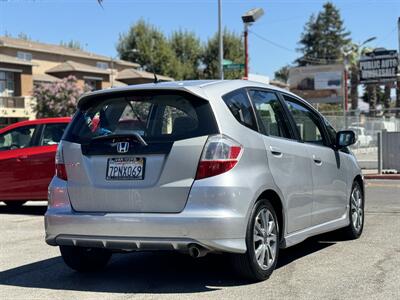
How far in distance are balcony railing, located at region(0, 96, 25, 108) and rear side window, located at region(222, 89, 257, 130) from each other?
40.9m

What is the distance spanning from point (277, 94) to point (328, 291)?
2.14m

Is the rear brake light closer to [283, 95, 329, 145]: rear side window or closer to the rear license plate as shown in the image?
the rear license plate

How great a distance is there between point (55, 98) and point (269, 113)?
1595 inches

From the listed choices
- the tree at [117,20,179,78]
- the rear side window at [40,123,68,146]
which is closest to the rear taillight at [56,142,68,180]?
the rear side window at [40,123,68,146]

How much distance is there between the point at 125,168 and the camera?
5.17 m

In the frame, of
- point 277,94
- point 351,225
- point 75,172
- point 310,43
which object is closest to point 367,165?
point 351,225

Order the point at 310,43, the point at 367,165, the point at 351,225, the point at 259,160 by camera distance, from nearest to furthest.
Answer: the point at 259,160 < the point at 351,225 < the point at 367,165 < the point at 310,43

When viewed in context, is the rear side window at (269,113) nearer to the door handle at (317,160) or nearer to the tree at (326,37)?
the door handle at (317,160)

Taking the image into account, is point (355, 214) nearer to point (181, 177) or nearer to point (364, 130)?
point (181, 177)

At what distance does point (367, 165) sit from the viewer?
22609 millimetres

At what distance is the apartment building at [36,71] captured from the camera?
44812mm

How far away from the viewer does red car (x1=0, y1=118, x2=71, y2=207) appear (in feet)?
34.0

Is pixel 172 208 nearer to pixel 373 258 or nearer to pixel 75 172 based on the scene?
pixel 75 172

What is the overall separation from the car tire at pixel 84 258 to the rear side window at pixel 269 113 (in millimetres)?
1993
